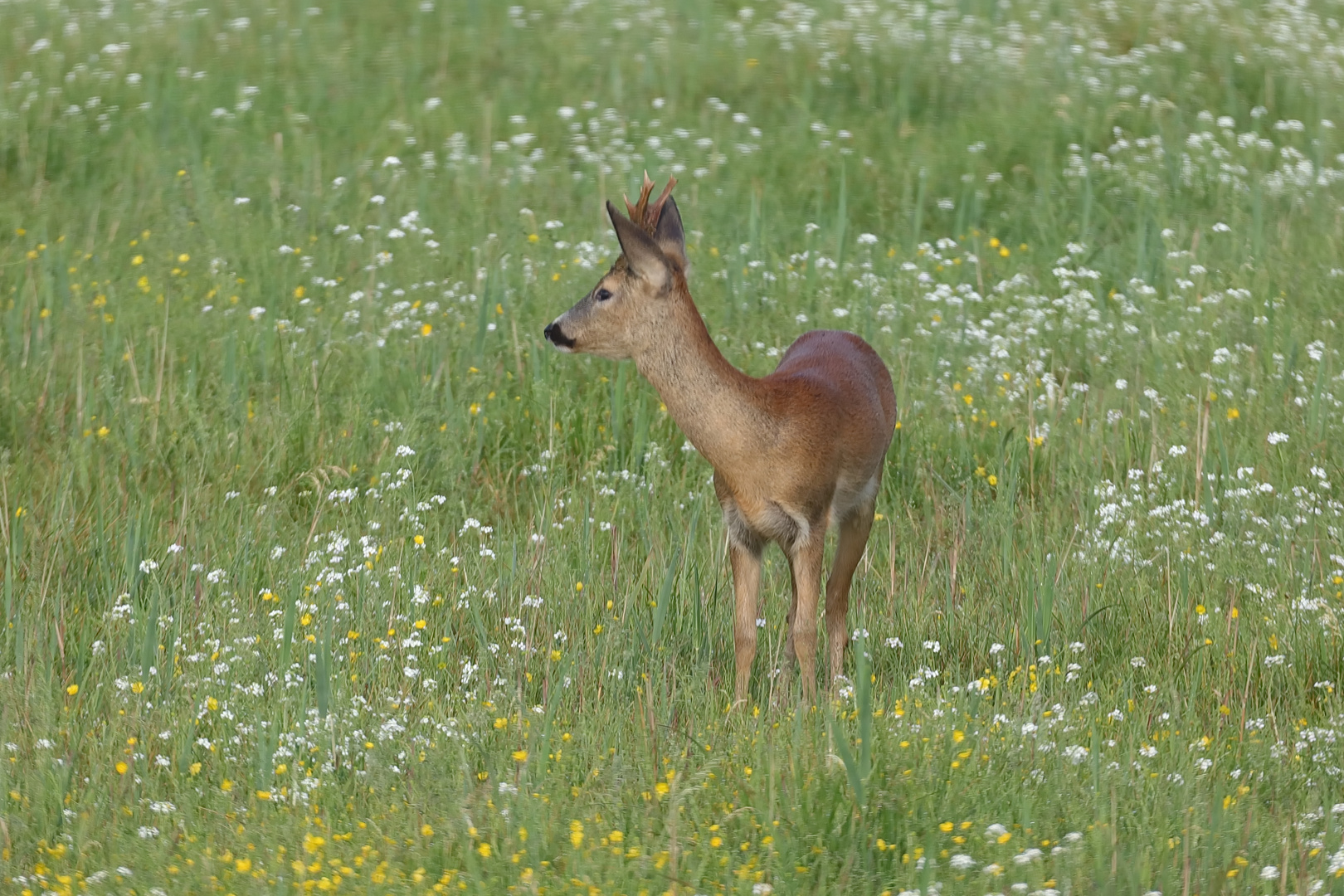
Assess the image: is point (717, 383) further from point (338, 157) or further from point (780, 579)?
point (338, 157)

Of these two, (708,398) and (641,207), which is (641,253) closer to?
(641,207)

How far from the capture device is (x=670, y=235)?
5.10 metres

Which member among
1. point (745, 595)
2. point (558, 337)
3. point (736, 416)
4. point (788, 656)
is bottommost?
point (788, 656)

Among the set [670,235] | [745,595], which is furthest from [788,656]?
[670,235]

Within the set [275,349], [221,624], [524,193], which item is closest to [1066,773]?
[221,624]

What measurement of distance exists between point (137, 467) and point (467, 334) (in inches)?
67.9

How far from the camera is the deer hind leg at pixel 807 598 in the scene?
499cm

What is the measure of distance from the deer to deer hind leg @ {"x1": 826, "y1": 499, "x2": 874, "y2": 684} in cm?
34

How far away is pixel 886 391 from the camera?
227 inches

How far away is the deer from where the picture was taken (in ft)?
16.0

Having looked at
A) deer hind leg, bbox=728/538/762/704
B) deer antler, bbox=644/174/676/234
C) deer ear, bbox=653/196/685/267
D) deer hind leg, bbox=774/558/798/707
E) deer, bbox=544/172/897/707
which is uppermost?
deer antler, bbox=644/174/676/234

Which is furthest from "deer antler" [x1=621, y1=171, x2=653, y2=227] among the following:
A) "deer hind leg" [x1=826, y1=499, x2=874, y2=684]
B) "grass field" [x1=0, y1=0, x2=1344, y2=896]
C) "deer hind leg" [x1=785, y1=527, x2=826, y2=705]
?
"deer hind leg" [x1=826, y1=499, x2=874, y2=684]

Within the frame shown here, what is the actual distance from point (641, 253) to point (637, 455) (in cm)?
179

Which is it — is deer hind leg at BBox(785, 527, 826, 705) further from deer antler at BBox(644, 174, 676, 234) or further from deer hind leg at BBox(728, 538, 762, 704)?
deer antler at BBox(644, 174, 676, 234)
